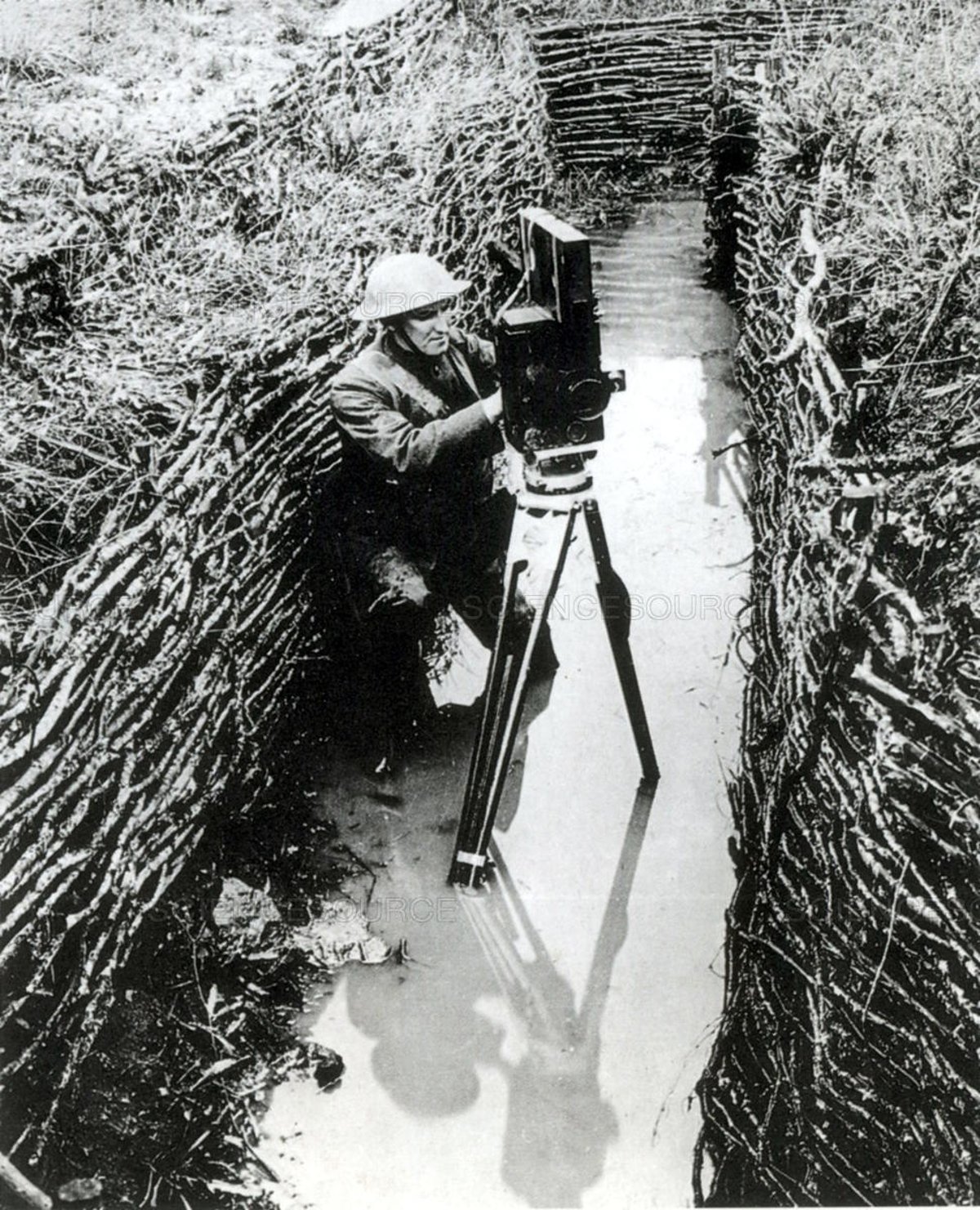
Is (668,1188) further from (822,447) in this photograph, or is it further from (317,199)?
(317,199)

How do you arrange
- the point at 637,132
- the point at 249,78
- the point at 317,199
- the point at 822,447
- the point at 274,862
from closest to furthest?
the point at 822,447
the point at 274,862
the point at 317,199
the point at 249,78
the point at 637,132

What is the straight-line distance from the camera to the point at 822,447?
2516mm

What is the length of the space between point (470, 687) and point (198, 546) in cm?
168

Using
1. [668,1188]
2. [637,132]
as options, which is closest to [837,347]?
[668,1188]

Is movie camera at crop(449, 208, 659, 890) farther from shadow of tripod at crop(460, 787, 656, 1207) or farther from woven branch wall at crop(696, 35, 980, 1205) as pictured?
woven branch wall at crop(696, 35, 980, 1205)

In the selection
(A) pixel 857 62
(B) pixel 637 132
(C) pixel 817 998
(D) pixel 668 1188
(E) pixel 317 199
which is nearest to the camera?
(C) pixel 817 998

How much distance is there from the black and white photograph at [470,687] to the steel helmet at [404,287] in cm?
1

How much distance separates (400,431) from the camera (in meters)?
3.65

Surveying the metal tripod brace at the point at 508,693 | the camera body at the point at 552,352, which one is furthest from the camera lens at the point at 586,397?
the metal tripod brace at the point at 508,693

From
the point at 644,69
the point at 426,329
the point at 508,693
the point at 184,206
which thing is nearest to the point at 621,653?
the point at 508,693

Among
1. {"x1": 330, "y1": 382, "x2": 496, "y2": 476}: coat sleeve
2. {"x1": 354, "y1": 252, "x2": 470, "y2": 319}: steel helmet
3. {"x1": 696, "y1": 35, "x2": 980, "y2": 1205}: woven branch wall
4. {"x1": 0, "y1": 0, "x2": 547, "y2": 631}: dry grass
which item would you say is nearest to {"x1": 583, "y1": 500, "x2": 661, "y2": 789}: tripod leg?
{"x1": 696, "y1": 35, "x2": 980, "y2": 1205}: woven branch wall

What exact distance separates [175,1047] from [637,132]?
8822 mm

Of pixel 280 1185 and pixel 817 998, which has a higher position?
pixel 817 998

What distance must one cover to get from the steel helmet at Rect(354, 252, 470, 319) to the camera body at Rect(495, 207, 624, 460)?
879 mm
